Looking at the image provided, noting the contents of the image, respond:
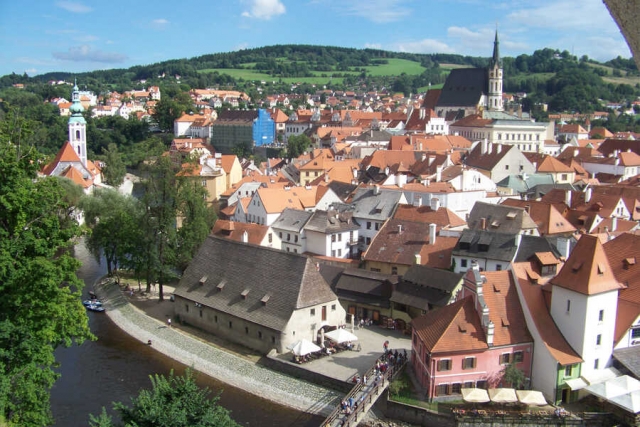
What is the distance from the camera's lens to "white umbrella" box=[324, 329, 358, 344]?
2895 cm

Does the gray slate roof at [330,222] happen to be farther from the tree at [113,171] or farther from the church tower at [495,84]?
the church tower at [495,84]

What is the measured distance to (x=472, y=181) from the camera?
5012cm

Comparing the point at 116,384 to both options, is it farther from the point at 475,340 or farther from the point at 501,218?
the point at 501,218

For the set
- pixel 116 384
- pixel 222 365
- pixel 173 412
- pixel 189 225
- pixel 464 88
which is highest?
pixel 464 88

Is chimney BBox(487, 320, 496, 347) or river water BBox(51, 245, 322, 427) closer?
chimney BBox(487, 320, 496, 347)

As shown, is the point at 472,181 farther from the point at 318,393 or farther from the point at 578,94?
the point at 578,94

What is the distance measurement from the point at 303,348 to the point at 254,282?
16.5ft

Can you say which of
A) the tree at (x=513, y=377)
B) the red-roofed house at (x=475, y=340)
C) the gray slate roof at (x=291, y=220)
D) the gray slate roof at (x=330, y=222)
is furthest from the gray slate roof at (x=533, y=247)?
the gray slate roof at (x=291, y=220)

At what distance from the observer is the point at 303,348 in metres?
28.4

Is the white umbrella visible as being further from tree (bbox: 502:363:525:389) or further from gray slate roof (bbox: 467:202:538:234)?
gray slate roof (bbox: 467:202:538:234)

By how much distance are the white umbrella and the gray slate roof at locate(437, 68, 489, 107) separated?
8552cm

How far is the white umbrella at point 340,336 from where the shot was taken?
29.0m

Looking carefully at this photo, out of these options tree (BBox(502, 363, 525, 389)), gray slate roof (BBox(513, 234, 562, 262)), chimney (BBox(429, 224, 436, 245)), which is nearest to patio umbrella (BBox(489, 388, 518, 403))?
tree (BBox(502, 363, 525, 389))

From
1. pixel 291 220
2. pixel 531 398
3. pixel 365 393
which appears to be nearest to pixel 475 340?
pixel 531 398
